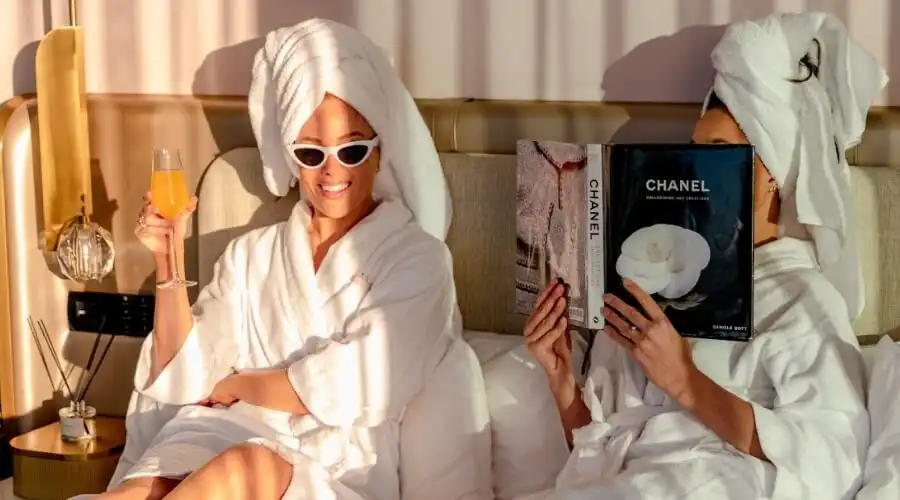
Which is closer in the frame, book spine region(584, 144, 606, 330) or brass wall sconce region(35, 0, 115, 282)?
book spine region(584, 144, 606, 330)

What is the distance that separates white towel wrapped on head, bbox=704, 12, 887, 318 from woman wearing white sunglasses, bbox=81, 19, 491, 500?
21.0 inches

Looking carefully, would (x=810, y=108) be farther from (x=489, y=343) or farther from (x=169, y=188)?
(x=169, y=188)

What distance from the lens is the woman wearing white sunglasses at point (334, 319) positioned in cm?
178

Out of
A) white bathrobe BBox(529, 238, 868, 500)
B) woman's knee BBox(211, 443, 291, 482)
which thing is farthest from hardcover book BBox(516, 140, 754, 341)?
woman's knee BBox(211, 443, 291, 482)

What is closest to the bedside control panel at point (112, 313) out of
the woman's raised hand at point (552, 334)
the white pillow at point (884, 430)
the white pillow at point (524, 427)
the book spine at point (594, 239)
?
the white pillow at point (524, 427)

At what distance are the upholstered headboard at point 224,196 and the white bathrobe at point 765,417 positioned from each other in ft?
0.77

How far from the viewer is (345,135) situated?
6.10 ft

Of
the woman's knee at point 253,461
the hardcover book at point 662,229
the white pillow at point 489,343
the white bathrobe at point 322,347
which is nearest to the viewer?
the hardcover book at point 662,229

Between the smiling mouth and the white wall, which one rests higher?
the white wall

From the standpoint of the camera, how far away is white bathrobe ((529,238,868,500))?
151 centimetres

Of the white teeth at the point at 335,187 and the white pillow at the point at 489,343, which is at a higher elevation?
the white teeth at the point at 335,187

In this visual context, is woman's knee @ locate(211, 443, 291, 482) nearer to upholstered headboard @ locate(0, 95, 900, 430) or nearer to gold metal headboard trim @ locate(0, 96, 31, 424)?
upholstered headboard @ locate(0, 95, 900, 430)

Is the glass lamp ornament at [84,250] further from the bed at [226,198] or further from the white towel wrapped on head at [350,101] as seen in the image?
the white towel wrapped on head at [350,101]

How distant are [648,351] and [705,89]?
596mm
